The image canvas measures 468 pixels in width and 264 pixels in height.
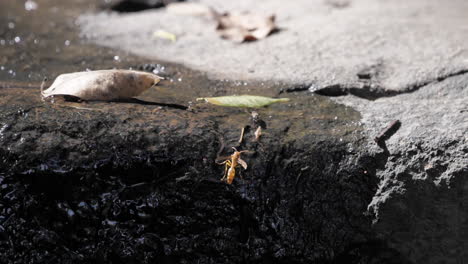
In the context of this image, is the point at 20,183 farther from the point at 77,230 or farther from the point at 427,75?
the point at 427,75

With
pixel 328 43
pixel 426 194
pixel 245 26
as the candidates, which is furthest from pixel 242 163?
pixel 245 26

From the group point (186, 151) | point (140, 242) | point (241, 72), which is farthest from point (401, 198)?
point (241, 72)

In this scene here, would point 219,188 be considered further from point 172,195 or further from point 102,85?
point 102,85

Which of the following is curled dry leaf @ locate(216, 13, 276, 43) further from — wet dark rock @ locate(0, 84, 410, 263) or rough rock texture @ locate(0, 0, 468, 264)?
wet dark rock @ locate(0, 84, 410, 263)

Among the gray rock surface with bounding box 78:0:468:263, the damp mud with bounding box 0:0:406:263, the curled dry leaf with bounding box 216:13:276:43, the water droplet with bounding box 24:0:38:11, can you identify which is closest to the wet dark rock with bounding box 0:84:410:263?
the damp mud with bounding box 0:0:406:263

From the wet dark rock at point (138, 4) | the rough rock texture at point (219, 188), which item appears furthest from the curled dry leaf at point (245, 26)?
the rough rock texture at point (219, 188)
